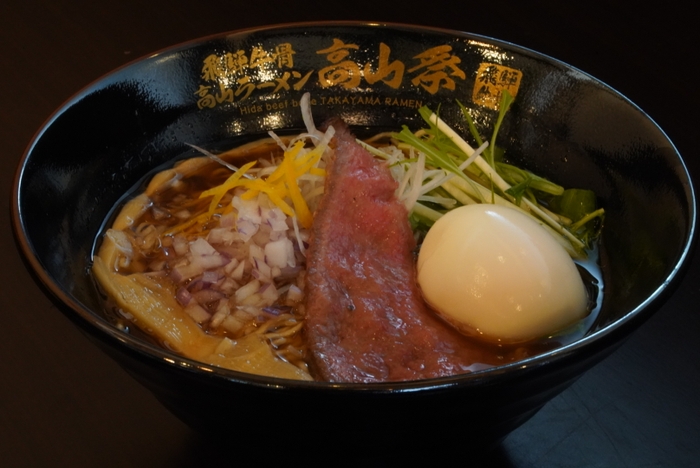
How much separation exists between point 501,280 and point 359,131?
79cm

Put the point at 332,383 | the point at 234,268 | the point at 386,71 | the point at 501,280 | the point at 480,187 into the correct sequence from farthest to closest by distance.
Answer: the point at 386,71, the point at 480,187, the point at 234,268, the point at 501,280, the point at 332,383

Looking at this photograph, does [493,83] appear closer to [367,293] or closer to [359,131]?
[359,131]

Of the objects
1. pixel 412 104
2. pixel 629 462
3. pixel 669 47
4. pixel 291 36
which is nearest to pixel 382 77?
pixel 412 104

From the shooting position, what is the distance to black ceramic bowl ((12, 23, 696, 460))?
71 cm

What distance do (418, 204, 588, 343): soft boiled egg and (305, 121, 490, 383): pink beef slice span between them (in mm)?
51

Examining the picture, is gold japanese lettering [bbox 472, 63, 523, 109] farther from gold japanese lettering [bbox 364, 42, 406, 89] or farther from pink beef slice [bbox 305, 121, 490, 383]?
pink beef slice [bbox 305, 121, 490, 383]

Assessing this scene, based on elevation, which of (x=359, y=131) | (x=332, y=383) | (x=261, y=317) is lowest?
(x=261, y=317)

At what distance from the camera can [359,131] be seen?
5.79 ft

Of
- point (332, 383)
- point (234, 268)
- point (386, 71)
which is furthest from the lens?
point (386, 71)

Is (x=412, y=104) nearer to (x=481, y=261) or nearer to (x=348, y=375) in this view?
(x=481, y=261)

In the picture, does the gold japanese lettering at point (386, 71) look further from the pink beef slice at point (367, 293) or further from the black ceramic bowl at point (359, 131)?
the pink beef slice at point (367, 293)

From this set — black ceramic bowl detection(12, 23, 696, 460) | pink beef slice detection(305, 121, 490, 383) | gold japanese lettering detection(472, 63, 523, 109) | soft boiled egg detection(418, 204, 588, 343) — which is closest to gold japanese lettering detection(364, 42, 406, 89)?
black ceramic bowl detection(12, 23, 696, 460)

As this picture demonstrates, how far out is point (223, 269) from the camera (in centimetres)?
125

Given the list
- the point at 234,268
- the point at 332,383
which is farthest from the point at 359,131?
the point at 332,383
